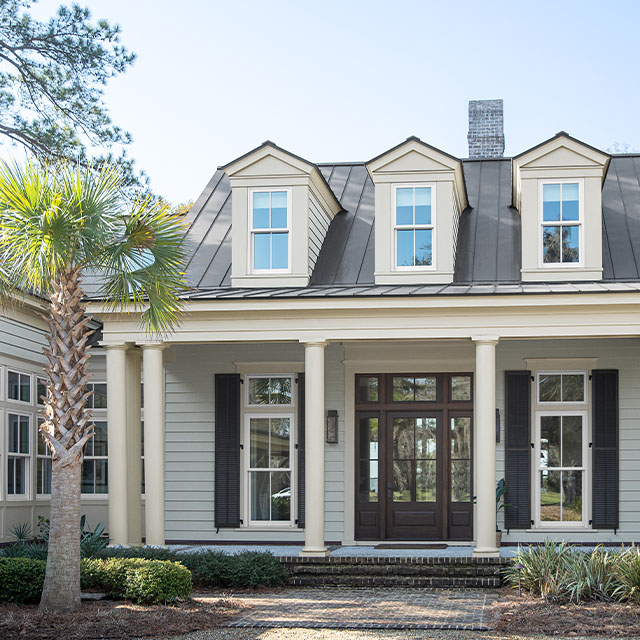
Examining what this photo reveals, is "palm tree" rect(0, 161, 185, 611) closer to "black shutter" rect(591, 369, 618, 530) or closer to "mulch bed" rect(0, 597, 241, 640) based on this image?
"mulch bed" rect(0, 597, 241, 640)

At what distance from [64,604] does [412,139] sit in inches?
336

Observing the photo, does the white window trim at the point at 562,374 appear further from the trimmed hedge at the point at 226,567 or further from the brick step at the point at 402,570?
the trimmed hedge at the point at 226,567

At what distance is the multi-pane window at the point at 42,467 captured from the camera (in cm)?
1627

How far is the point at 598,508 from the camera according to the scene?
1546 cm

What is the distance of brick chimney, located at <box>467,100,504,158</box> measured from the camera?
789 inches

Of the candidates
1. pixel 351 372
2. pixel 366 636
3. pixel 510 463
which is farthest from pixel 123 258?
pixel 510 463

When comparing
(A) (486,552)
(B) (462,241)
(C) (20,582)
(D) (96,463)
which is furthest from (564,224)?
(C) (20,582)

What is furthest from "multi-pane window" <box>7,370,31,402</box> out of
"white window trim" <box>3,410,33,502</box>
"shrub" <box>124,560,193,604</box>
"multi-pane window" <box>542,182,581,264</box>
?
"multi-pane window" <box>542,182,581,264</box>

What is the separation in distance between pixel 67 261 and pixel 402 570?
6181mm

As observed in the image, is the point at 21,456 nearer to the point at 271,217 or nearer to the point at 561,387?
the point at 271,217

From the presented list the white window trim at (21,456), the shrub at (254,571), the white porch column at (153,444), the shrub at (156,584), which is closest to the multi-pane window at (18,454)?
the white window trim at (21,456)

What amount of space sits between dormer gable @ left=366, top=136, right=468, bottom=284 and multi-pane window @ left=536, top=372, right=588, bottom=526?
105 inches

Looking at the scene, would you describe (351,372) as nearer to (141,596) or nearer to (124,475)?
(124,475)

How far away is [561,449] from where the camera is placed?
15883 mm
